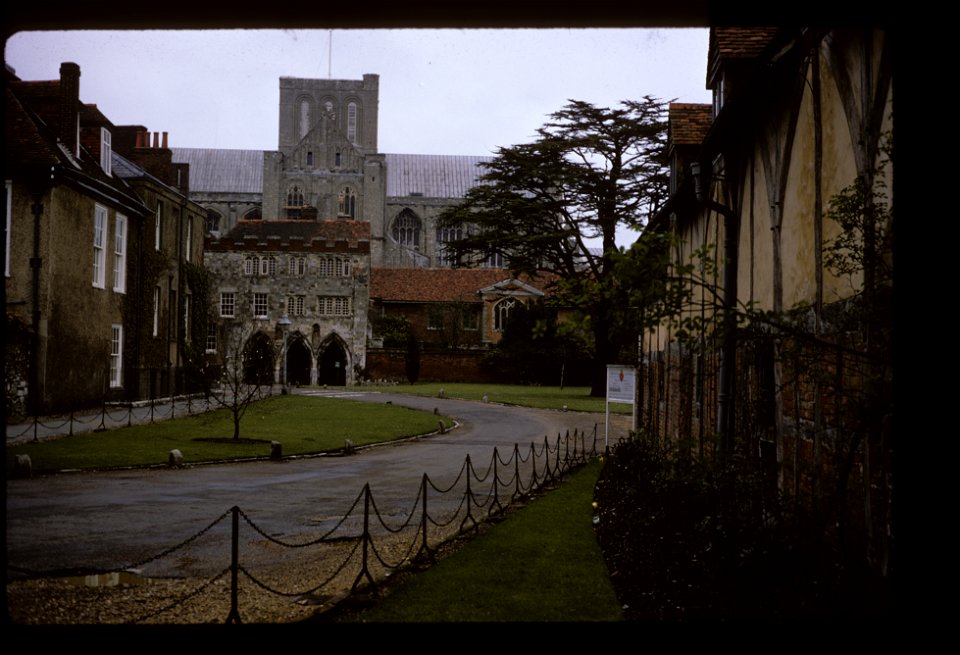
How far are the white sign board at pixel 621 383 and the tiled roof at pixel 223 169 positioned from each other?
77.5 m

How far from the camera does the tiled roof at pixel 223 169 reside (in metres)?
93.8

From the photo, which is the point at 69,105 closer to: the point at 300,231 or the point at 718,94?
the point at 718,94

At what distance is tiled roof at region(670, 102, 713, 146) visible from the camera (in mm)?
15164

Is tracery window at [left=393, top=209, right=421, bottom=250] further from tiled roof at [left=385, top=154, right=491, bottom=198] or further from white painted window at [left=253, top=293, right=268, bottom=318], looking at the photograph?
white painted window at [left=253, top=293, right=268, bottom=318]

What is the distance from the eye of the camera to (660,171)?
97.3 feet

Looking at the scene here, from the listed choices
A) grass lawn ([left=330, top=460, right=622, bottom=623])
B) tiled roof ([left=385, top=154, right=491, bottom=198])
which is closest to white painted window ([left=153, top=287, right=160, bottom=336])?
grass lawn ([left=330, top=460, right=622, bottom=623])

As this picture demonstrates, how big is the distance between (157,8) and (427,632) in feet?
8.33

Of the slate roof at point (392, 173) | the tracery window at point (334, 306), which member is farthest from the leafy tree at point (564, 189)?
the slate roof at point (392, 173)

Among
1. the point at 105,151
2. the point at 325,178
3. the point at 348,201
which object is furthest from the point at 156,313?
the point at 325,178

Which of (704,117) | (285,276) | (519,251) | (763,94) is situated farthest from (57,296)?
(285,276)

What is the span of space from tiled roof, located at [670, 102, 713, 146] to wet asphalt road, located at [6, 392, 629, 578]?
6.82 m

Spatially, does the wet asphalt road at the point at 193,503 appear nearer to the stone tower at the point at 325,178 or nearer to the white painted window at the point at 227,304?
the white painted window at the point at 227,304

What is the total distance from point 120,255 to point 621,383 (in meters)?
16.8

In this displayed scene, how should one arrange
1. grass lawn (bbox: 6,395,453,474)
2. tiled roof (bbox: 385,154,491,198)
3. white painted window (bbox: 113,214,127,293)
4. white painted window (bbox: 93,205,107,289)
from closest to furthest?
grass lawn (bbox: 6,395,453,474) < white painted window (bbox: 93,205,107,289) < white painted window (bbox: 113,214,127,293) < tiled roof (bbox: 385,154,491,198)
